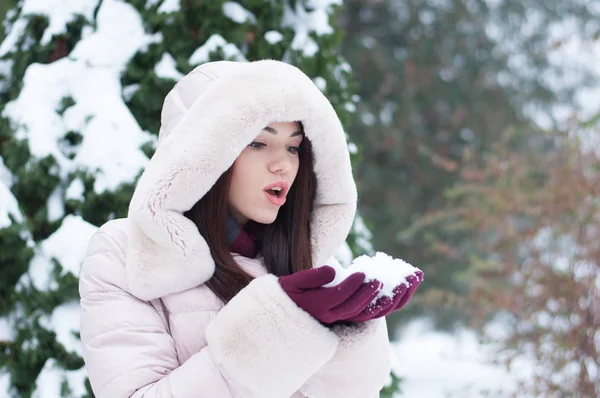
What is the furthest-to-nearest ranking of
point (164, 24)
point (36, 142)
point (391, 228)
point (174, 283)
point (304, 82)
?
1. point (391, 228)
2. point (164, 24)
3. point (36, 142)
4. point (304, 82)
5. point (174, 283)

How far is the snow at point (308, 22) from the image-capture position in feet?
9.27

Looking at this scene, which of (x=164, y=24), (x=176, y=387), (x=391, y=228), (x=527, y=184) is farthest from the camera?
(x=391, y=228)

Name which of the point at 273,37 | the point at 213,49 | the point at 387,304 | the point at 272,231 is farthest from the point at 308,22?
the point at 387,304

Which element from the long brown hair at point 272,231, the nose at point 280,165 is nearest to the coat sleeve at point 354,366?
the long brown hair at point 272,231

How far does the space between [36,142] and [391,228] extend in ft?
23.0

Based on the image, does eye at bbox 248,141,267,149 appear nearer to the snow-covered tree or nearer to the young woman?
the young woman

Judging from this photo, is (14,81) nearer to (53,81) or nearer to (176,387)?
(53,81)

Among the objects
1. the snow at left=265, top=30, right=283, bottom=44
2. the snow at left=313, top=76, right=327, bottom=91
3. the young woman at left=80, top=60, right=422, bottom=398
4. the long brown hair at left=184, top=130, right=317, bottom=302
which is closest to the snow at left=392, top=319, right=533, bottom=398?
the snow at left=313, top=76, right=327, bottom=91

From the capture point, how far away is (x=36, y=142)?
254 cm

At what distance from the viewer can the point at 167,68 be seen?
8.71 feet

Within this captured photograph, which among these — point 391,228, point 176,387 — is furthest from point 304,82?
point 391,228

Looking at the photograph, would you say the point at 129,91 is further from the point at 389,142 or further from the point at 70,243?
the point at 389,142

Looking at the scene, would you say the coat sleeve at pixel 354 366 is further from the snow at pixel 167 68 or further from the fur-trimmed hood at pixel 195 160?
the snow at pixel 167 68

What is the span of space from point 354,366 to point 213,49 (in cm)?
148
